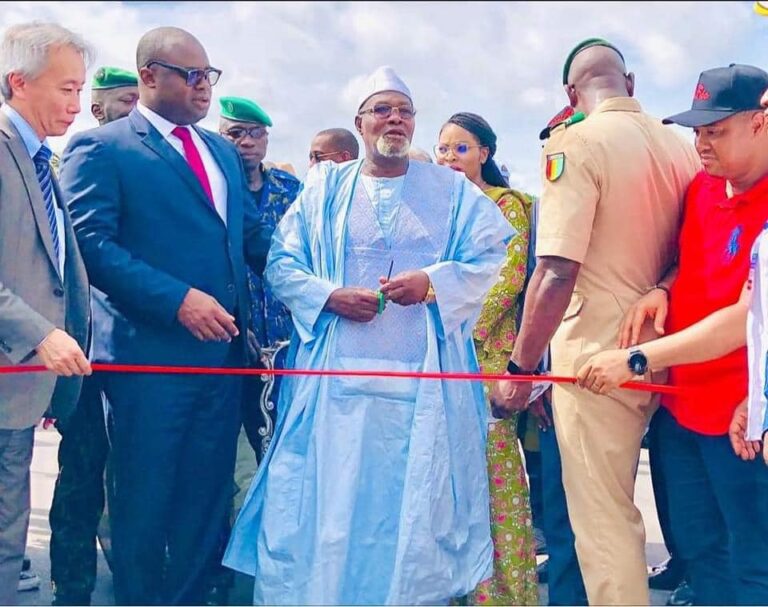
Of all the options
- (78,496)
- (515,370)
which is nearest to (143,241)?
(78,496)

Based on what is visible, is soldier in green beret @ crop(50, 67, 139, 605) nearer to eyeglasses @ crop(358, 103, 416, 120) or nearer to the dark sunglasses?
eyeglasses @ crop(358, 103, 416, 120)

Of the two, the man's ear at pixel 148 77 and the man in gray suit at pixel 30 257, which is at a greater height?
the man's ear at pixel 148 77

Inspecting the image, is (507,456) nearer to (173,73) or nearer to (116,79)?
(173,73)

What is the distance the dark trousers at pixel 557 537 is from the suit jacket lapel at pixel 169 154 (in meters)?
1.53

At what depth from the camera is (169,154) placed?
3477 mm

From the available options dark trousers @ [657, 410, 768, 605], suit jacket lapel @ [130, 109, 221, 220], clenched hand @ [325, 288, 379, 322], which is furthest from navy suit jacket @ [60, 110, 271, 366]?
dark trousers @ [657, 410, 768, 605]

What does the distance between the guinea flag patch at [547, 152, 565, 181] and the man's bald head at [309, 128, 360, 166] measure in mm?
2034

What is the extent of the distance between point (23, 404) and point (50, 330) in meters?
0.28

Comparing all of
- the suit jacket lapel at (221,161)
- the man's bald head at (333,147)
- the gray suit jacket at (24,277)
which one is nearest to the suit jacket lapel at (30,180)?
the gray suit jacket at (24,277)

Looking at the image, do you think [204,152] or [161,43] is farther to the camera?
[204,152]

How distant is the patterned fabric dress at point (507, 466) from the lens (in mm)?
3717

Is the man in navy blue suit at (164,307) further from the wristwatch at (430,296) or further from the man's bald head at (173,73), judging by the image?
the wristwatch at (430,296)

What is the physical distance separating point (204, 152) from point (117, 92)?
3.60 ft

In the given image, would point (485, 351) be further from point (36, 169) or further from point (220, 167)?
point (36, 169)
